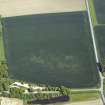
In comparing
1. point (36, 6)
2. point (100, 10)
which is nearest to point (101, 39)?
point (100, 10)

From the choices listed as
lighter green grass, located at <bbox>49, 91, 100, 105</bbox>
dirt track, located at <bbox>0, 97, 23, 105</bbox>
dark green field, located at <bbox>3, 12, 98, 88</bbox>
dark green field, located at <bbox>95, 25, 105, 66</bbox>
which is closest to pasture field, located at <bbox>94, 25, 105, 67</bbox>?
dark green field, located at <bbox>95, 25, 105, 66</bbox>

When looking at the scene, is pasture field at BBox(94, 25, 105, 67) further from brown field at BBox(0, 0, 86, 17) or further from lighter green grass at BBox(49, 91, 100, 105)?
brown field at BBox(0, 0, 86, 17)

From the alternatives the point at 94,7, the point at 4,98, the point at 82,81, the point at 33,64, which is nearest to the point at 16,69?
the point at 33,64

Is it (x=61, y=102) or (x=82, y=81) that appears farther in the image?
(x=82, y=81)

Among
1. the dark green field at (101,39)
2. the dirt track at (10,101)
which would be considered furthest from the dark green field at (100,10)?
the dirt track at (10,101)

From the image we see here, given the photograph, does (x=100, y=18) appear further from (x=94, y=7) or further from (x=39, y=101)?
(x=39, y=101)

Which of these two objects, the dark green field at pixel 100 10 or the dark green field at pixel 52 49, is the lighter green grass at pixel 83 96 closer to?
the dark green field at pixel 52 49

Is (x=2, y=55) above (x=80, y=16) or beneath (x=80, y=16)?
beneath

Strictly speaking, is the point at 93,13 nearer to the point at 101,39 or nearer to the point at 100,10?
the point at 100,10
